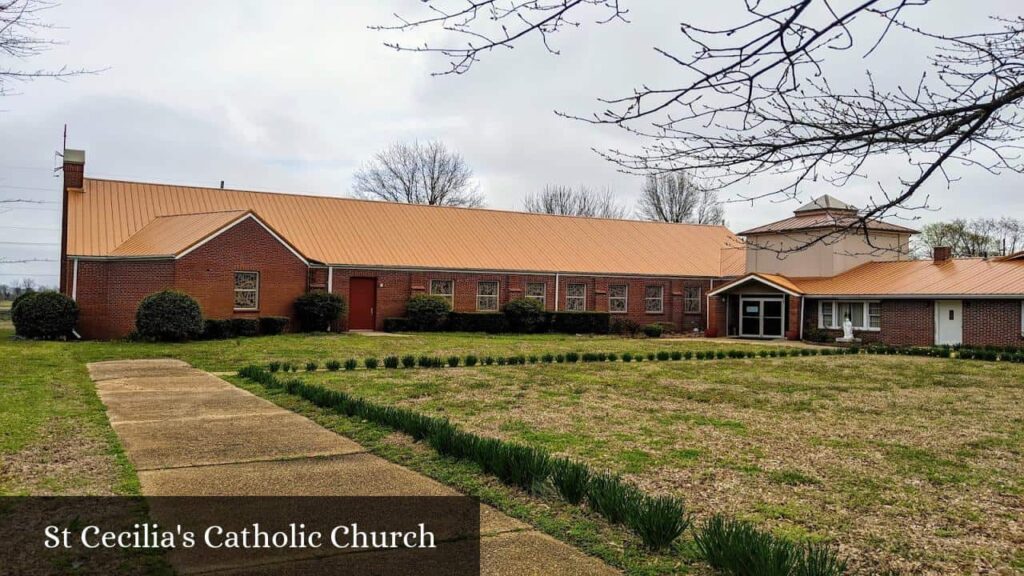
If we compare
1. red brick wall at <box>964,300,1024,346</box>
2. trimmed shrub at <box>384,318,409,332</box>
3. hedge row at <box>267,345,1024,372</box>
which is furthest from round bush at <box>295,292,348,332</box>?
red brick wall at <box>964,300,1024,346</box>

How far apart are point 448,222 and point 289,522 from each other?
3306 cm

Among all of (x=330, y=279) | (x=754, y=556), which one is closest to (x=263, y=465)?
(x=754, y=556)

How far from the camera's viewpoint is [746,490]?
7.13 metres

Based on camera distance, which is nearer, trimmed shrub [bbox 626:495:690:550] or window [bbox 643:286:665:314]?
trimmed shrub [bbox 626:495:690:550]

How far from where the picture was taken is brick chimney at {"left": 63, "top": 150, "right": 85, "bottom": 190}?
102ft

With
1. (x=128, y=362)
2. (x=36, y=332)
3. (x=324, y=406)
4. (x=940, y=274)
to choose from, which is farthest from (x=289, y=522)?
(x=940, y=274)

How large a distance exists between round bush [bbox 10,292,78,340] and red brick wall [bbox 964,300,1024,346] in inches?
1216

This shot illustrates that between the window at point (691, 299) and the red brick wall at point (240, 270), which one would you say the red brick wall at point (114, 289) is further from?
the window at point (691, 299)

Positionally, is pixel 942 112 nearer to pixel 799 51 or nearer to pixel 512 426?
pixel 799 51

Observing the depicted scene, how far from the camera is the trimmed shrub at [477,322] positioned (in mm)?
32812

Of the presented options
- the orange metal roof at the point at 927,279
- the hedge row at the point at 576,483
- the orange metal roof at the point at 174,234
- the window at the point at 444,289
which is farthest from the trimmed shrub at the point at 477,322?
the hedge row at the point at 576,483

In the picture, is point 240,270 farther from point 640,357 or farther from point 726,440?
point 726,440

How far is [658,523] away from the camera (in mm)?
5148

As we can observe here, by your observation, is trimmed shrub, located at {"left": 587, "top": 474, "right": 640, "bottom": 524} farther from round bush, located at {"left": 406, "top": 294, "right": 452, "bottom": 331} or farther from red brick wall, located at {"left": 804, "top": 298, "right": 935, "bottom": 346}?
red brick wall, located at {"left": 804, "top": 298, "right": 935, "bottom": 346}
